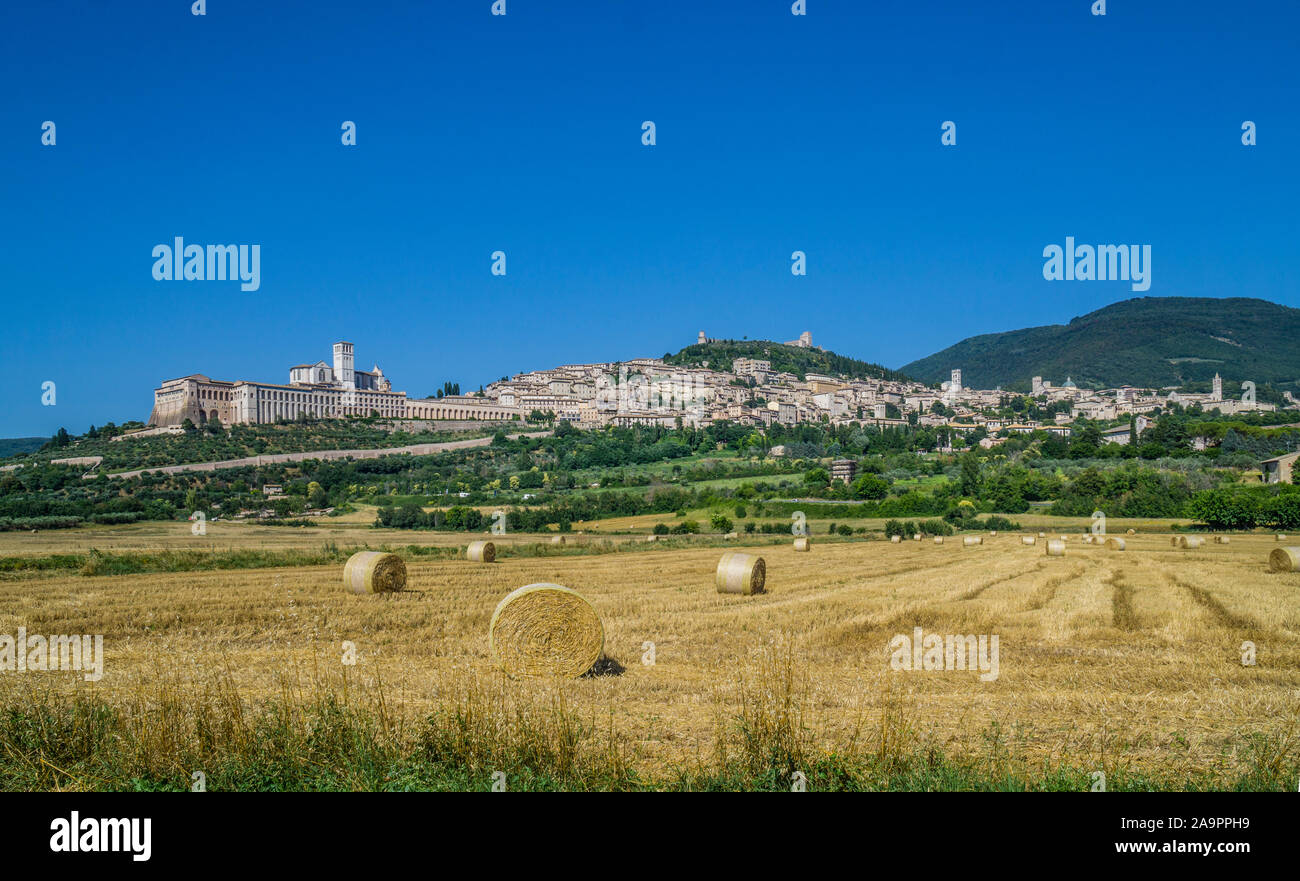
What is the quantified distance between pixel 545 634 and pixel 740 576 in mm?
9123

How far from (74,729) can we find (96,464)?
2483 inches

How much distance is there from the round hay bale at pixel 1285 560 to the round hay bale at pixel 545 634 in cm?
2076

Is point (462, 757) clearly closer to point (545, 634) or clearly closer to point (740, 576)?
point (545, 634)

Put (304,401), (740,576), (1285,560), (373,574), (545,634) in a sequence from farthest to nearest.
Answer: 1. (304,401)
2. (1285,560)
3. (740,576)
4. (373,574)
5. (545,634)

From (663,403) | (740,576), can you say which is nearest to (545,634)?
(740,576)

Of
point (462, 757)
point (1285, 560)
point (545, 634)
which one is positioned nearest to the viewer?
point (462, 757)

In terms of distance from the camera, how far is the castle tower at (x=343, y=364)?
175375 mm

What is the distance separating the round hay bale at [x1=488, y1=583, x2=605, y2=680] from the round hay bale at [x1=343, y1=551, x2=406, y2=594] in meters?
8.83

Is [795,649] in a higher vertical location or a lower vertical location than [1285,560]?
higher

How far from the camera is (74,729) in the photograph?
19.0ft

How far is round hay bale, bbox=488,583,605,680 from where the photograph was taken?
9969 mm

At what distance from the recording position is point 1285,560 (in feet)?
70.8
